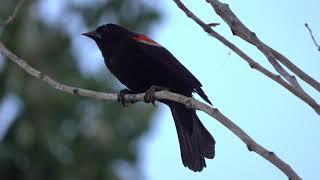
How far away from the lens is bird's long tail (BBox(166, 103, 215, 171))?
4156 millimetres

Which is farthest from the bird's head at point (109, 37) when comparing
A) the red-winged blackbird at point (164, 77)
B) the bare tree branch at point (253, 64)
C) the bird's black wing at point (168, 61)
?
the bare tree branch at point (253, 64)

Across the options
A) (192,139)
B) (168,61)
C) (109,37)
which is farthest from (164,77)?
(109,37)

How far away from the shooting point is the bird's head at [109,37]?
186 inches

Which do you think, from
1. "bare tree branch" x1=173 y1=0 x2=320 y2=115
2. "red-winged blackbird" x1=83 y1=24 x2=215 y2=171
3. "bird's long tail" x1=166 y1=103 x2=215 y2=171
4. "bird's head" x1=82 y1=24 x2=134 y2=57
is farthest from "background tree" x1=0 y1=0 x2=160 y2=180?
"bare tree branch" x1=173 y1=0 x2=320 y2=115

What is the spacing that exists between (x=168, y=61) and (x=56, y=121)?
163 centimetres

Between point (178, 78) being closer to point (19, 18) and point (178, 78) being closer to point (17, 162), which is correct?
point (17, 162)

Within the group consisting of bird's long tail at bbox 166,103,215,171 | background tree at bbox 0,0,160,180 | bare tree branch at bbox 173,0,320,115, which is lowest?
background tree at bbox 0,0,160,180

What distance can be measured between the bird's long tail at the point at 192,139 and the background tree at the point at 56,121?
1.45 m

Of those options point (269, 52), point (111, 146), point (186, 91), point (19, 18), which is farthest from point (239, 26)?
point (19, 18)

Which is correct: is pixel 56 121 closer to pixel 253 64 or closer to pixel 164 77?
pixel 164 77

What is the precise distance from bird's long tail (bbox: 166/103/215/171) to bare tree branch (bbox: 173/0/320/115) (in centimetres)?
169

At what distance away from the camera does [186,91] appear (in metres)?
4.52

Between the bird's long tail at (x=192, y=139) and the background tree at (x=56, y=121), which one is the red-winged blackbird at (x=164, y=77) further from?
the background tree at (x=56, y=121)

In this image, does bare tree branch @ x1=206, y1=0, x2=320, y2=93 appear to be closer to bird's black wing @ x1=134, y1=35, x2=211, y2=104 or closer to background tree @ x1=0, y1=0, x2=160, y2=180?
bird's black wing @ x1=134, y1=35, x2=211, y2=104
